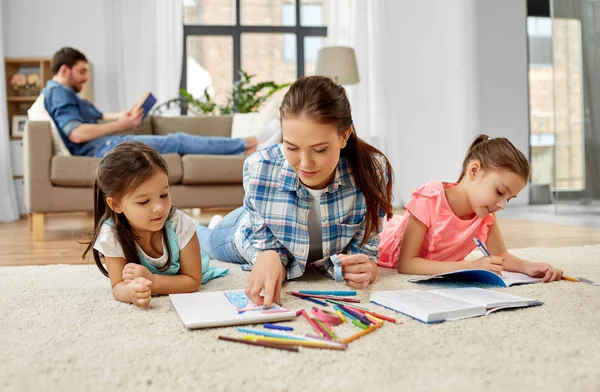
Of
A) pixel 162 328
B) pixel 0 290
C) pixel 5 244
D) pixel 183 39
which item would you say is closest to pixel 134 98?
pixel 183 39

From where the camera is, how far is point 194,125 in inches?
164

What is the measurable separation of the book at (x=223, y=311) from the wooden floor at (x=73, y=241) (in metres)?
1.04

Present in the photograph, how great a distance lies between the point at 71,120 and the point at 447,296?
2506 millimetres

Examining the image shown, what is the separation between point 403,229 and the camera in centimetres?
176

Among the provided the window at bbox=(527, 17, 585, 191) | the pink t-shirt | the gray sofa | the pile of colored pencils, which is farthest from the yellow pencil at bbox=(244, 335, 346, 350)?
the window at bbox=(527, 17, 585, 191)

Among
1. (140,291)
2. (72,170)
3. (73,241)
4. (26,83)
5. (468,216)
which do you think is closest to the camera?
(140,291)

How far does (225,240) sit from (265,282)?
743 mm

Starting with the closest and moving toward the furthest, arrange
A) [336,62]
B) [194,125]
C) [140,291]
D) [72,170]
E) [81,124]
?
1. [140,291]
2. [72,170]
3. [81,124]
4. [194,125]
5. [336,62]

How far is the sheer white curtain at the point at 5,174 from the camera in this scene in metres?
4.75

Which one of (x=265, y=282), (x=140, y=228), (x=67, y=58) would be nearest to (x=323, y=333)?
(x=265, y=282)

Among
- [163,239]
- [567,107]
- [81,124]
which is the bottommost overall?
[163,239]

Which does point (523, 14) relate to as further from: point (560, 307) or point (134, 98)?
point (560, 307)

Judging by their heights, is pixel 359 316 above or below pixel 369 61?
below

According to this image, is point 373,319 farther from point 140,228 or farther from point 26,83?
point 26,83
